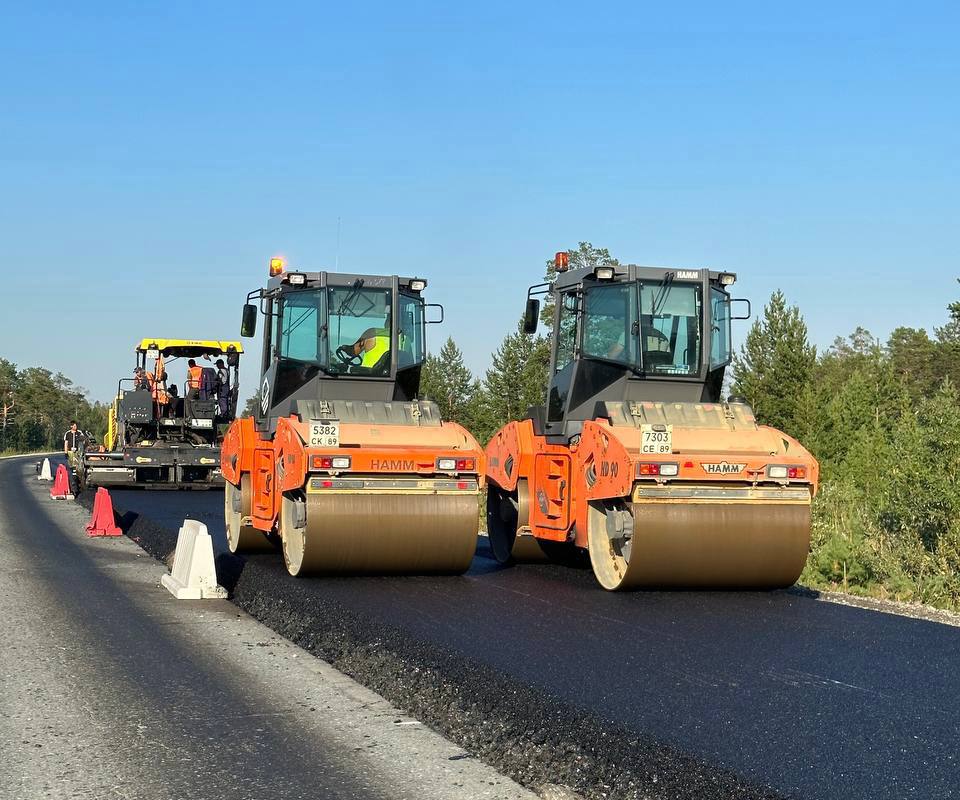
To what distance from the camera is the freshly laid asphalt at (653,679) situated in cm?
469

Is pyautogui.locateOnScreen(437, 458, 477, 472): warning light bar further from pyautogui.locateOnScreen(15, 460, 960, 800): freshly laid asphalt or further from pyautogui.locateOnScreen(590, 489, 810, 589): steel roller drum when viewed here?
pyautogui.locateOnScreen(590, 489, 810, 589): steel roller drum

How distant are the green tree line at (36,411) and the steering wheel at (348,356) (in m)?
80.5

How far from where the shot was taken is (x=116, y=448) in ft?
87.4

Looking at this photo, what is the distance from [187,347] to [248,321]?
48.8ft

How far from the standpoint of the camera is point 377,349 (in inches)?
472

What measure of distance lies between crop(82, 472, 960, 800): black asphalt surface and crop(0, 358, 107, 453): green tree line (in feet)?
275

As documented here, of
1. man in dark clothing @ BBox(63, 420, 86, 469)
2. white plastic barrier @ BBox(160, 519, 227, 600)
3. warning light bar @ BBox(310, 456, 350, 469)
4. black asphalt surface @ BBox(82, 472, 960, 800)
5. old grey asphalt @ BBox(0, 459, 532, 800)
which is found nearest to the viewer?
black asphalt surface @ BBox(82, 472, 960, 800)

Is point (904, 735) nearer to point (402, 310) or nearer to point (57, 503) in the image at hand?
point (402, 310)

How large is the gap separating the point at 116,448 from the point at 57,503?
2906 millimetres

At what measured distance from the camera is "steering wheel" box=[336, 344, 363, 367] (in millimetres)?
11891

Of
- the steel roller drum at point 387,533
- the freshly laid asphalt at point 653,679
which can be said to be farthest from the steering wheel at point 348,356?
the freshly laid asphalt at point 653,679

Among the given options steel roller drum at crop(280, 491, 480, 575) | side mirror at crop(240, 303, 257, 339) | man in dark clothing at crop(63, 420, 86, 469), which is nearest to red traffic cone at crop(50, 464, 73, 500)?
man in dark clothing at crop(63, 420, 86, 469)

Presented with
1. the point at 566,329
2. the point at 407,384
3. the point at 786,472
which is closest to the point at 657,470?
the point at 786,472

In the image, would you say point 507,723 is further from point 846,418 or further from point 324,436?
point 846,418
